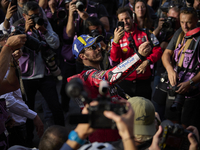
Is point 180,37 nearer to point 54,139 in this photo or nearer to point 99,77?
point 99,77

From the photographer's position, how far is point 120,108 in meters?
1.16

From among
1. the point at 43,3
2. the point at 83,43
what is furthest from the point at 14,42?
the point at 43,3

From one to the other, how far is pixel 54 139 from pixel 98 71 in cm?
75

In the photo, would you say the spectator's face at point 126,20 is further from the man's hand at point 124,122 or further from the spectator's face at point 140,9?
the man's hand at point 124,122

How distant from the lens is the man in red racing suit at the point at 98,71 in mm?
1973

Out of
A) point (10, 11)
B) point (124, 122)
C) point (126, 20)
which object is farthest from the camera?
point (10, 11)

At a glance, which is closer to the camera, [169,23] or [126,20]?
[126,20]

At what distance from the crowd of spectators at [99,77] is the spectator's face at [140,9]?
17 millimetres

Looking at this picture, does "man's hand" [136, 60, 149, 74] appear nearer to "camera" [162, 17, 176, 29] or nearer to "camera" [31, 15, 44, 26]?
"camera" [162, 17, 176, 29]

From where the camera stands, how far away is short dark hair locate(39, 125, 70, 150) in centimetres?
185

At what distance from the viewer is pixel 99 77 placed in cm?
208

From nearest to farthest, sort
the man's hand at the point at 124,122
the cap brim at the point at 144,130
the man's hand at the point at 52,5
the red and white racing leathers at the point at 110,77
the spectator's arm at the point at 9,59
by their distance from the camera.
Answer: the man's hand at the point at 124,122
the cap brim at the point at 144,130
the red and white racing leathers at the point at 110,77
the spectator's arm at the point at 9,59
the man's hand at the point at 52,5

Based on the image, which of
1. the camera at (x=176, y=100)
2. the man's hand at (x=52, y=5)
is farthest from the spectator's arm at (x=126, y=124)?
the man's hand at (x=52, y=5)

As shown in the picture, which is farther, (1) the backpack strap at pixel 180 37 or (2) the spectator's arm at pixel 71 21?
(2) the spectator's arm at pixel 71 21
